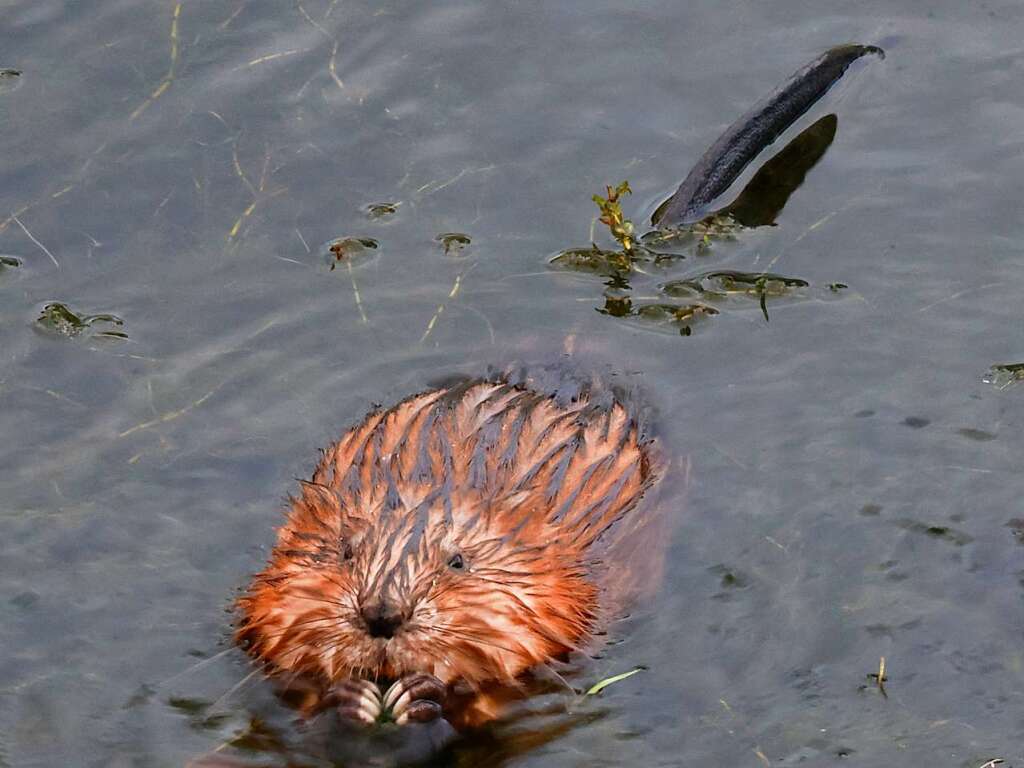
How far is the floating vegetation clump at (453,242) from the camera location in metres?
8.08

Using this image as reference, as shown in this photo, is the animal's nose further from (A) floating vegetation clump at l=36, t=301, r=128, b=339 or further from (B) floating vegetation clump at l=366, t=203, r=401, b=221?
(B) floating vegetation clump at l=366, t=203, r=401, b=221

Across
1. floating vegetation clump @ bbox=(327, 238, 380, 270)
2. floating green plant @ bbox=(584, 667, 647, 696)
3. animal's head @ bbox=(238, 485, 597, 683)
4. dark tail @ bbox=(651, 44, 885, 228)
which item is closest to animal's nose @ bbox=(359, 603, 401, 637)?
animal's head @ bbox=(238, 485, 597, 683)

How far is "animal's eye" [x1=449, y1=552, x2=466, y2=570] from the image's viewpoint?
608 centimetres

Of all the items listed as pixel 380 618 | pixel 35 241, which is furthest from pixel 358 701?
pixel 35 241

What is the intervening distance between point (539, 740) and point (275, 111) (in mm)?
3776

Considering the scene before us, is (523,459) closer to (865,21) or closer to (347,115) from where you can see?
(347,115)

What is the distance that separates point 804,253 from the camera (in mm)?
7961

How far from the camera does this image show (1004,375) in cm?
736

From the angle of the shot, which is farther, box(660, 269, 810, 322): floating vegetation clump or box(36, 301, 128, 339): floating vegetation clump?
box(660, 269, 810, 322): floating vegetation clump

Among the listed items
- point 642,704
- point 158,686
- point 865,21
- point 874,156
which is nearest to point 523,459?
point 642,704

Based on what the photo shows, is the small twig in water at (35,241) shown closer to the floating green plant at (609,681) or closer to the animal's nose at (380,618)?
the animal's nose at (380,618)

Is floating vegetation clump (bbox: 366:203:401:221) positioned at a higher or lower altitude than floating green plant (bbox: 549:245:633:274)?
lower

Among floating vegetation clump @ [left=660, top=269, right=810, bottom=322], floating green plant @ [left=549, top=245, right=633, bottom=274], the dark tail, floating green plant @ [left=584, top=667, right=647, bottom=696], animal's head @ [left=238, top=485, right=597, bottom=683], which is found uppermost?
the dark tail

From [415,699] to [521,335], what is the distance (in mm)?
2164
